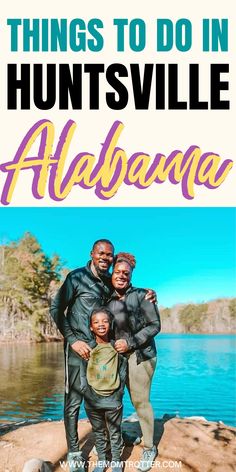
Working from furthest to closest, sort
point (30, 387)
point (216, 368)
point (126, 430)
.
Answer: point (216, 368) < point (30, 387) < point (126, 430)

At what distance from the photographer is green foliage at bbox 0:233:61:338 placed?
4631 cm

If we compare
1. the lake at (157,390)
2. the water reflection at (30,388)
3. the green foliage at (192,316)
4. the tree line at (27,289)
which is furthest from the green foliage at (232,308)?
the water reflection at (30,388)

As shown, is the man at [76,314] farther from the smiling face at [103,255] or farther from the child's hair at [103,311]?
the child's hair at [103,311]

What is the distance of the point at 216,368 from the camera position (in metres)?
30.2

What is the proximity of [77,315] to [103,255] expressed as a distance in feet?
2.07

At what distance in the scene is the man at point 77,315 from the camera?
4.96m

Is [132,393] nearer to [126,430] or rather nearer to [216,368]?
[126,430]

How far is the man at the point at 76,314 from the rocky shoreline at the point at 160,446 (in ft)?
1.52

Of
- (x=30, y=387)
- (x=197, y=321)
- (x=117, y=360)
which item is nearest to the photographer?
(x=117, y=360)

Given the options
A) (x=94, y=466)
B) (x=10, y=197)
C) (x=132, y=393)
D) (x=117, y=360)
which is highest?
(x=10, y=197)

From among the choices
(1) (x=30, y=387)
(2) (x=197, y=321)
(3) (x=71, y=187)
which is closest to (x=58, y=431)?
(3) (x=71, y=187)

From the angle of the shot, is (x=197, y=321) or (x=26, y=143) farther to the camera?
(x=197, y=321)

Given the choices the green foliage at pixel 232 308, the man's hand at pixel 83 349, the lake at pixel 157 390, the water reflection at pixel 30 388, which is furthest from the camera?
the green foliage at pixel 232 308

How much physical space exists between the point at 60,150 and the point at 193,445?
13.8 feet
